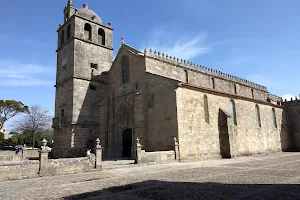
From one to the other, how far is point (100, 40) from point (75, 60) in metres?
4.73

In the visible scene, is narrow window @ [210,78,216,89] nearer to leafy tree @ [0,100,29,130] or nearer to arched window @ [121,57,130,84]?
arched window @ [121,57,130,84]

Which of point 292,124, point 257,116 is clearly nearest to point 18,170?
point 257,116

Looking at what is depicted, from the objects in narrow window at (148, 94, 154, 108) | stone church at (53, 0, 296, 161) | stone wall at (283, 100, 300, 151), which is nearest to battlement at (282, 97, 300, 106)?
stone wall at (283, 100, 300, 151)

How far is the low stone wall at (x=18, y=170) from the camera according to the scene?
9.68 meters

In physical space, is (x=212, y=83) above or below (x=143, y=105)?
above

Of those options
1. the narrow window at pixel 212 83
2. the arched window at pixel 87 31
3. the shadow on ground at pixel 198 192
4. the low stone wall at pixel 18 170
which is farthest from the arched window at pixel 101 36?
the shadow on ground at pixel 198 192

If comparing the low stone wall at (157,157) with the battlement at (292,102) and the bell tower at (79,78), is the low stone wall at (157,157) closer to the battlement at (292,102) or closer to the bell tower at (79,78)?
the bell tower at (79,78)

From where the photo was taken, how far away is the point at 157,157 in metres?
14.6

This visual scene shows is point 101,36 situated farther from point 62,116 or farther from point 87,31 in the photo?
point 62,116

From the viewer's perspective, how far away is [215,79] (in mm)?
25609

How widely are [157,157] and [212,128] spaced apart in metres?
5.93

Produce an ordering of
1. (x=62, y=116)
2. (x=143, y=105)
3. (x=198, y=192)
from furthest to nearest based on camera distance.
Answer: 1. (x=62, y=116)
2. (x=143, y=105)
3. (x=198, y=192)

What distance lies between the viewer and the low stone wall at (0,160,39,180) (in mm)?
9680

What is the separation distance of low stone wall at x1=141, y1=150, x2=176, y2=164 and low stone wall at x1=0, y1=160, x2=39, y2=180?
625cm
